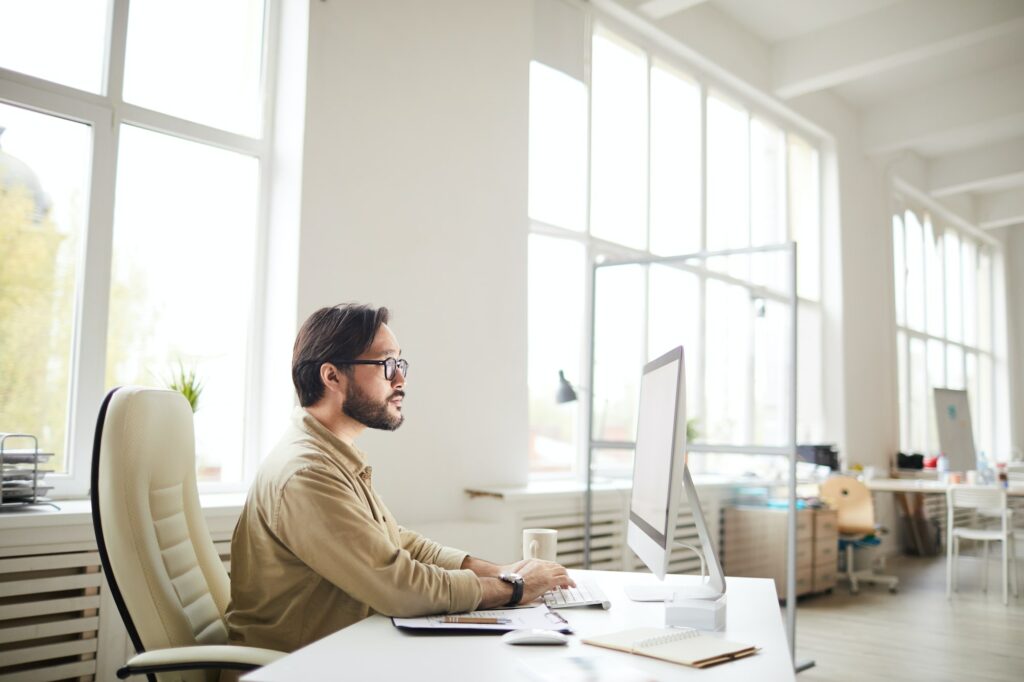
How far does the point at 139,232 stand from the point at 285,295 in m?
0.61

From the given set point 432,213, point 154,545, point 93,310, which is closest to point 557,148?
point 432,213

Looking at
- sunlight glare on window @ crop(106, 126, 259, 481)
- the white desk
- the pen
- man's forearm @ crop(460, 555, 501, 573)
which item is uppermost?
sunlight glare on window @ crop(106, 126, 259, 481)

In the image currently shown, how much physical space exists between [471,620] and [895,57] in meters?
6.16

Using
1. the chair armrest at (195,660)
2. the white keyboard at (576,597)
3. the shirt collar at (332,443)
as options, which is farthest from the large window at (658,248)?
the chair armrest at (195,660)

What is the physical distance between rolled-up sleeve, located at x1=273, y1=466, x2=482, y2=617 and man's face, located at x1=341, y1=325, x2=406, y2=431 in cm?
23

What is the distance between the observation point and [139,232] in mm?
3236

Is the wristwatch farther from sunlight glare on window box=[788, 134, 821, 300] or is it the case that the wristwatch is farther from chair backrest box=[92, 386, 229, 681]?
sunlight glare on window box=[788, 134, 821, 300]

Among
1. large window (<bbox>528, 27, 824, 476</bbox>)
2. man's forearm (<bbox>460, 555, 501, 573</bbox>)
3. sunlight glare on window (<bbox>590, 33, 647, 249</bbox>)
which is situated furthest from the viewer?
sunlight glare on window (<bbox>590, 33, 647, 249</bbox>)

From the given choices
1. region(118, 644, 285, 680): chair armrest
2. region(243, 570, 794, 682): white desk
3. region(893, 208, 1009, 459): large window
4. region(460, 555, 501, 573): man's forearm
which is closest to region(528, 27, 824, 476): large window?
region(893, 208, 1009, 459): large window

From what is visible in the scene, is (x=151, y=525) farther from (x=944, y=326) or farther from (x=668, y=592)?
(x=944, y=326)

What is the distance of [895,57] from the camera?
6254mm

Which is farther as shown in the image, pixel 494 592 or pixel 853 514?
pixel 853 514

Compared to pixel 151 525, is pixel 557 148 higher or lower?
higher

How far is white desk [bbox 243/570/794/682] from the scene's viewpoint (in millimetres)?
1288
